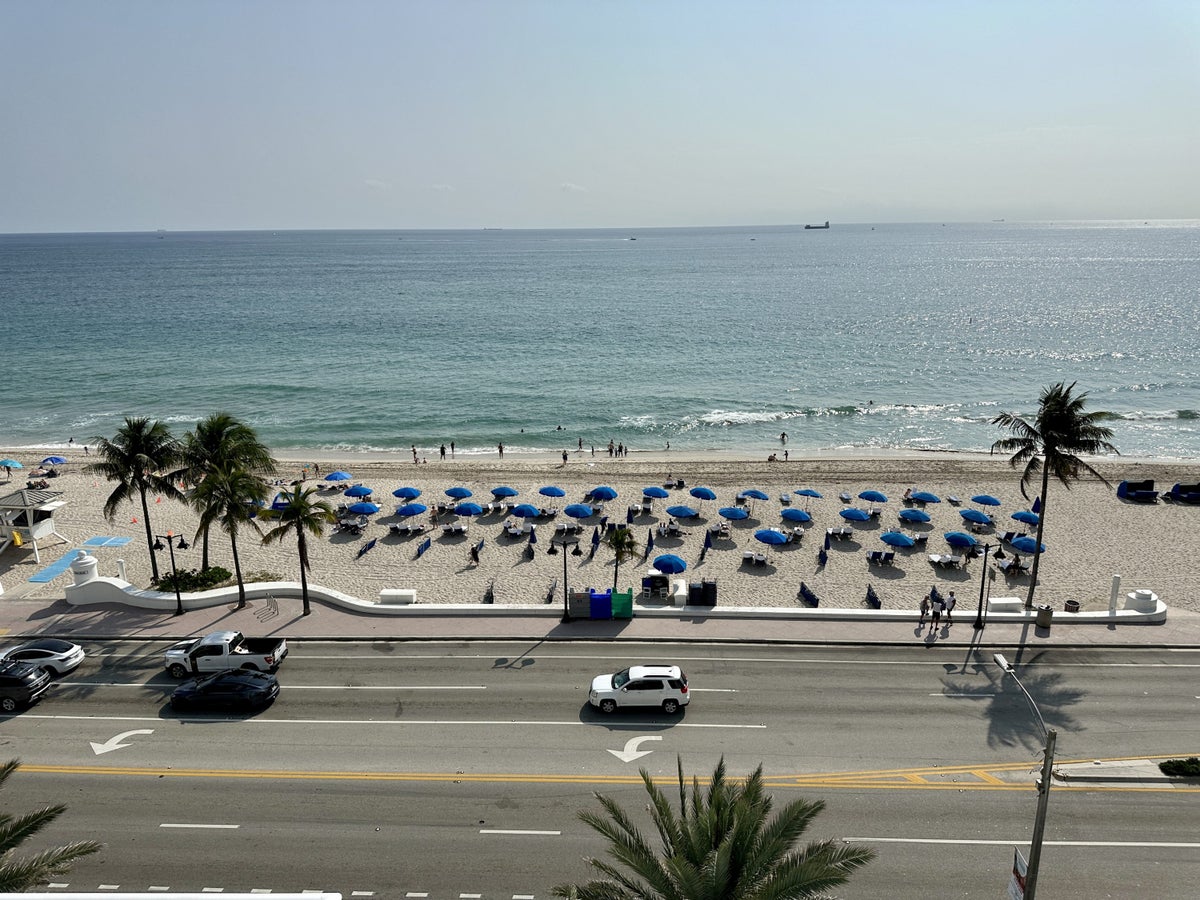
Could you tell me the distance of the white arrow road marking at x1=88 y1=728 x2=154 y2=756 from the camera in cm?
2047

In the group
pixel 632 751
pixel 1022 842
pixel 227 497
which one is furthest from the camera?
pixel 227 497

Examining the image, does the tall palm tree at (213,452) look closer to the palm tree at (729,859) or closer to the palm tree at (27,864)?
the palm tree at (27,864)

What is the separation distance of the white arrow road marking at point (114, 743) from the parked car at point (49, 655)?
4.76 meters

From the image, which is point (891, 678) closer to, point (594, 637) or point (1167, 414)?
point (594, 637)

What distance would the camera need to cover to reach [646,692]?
21500 millimetres

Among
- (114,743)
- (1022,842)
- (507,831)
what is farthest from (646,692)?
(114,743)

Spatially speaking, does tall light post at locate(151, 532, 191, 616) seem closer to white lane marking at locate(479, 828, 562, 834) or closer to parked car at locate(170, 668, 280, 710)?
parked car at locate(170, 668, 280, 710)

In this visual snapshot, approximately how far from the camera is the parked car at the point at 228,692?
2202 cm

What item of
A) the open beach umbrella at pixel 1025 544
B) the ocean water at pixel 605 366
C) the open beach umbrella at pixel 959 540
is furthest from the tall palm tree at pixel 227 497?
the ocean water at pixel 605 366

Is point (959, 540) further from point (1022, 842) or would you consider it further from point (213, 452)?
point (213, 452)

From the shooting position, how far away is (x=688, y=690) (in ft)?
74.3

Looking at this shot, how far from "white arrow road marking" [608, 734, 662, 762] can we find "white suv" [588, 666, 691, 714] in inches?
42.8

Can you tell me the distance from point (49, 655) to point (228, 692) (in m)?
7.21

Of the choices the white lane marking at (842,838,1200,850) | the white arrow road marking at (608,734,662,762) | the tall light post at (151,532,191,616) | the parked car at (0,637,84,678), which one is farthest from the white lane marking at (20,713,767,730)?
the tall light post at (151,532,191,616)
